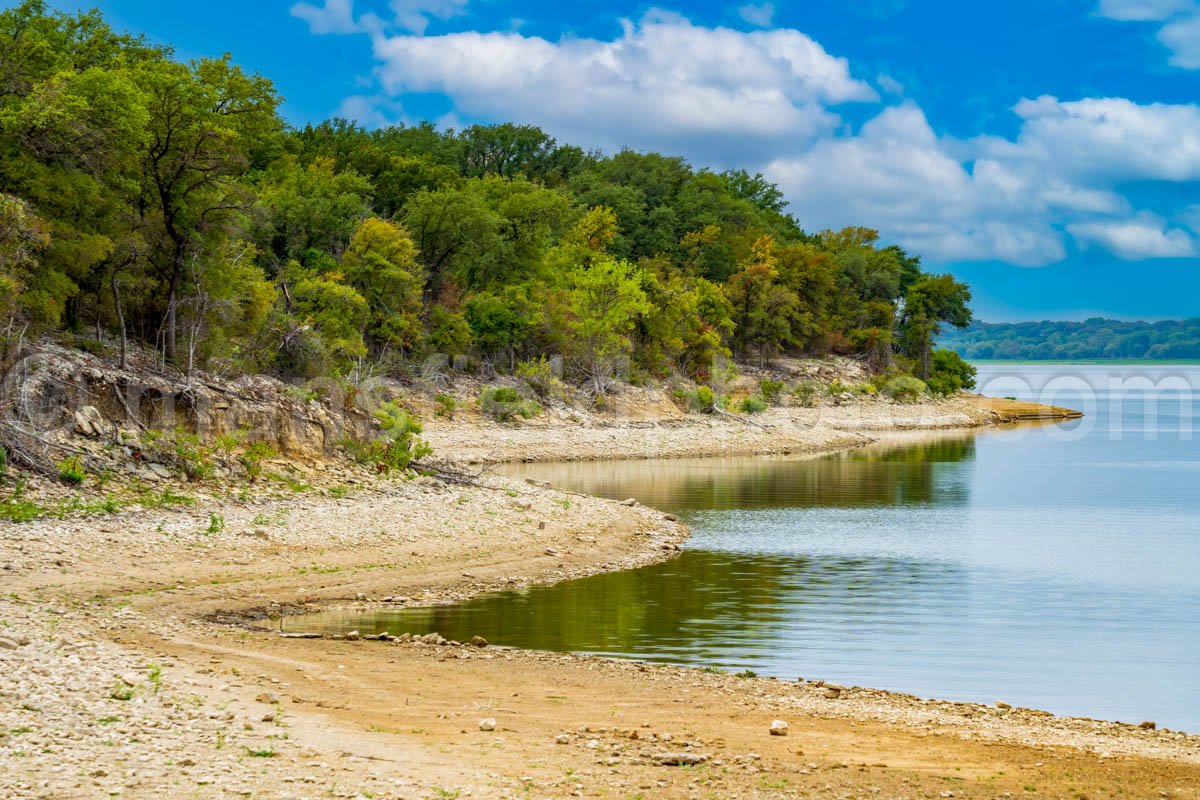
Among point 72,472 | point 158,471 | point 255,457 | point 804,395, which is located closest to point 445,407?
point 255,457

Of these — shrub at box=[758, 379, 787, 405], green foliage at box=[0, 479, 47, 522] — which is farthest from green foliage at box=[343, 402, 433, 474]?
shrub at box=[758, 379, 787, 405]

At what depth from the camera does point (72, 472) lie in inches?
857

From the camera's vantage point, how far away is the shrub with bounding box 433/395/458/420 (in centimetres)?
5316

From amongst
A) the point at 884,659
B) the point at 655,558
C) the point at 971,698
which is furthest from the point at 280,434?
the point at 971,698

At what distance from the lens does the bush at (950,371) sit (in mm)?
Result: 103750

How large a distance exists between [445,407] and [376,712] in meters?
41.8

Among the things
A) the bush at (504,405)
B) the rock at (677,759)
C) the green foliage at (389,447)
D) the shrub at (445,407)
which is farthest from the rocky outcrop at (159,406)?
the bush at (504,405)

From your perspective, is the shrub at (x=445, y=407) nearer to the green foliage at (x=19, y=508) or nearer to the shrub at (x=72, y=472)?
the shrub at (x=72, y=472)

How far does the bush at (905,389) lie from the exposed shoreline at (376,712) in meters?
77.2

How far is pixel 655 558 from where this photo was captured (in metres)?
25.7

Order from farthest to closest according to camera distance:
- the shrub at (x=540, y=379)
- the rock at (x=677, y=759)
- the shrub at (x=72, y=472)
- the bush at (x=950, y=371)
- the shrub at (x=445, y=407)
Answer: the bush at (x=950, y=371), the shrub at (x=540, y=379), the shrub at (x=445, y=407), the shrub at (x=72, y=472), the rock at (x=677, y=759)

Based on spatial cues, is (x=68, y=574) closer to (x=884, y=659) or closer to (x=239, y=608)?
(x=239, y=608)

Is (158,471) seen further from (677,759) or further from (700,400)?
(700,400)

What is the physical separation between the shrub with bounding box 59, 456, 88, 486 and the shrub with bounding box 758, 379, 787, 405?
2431 inches
